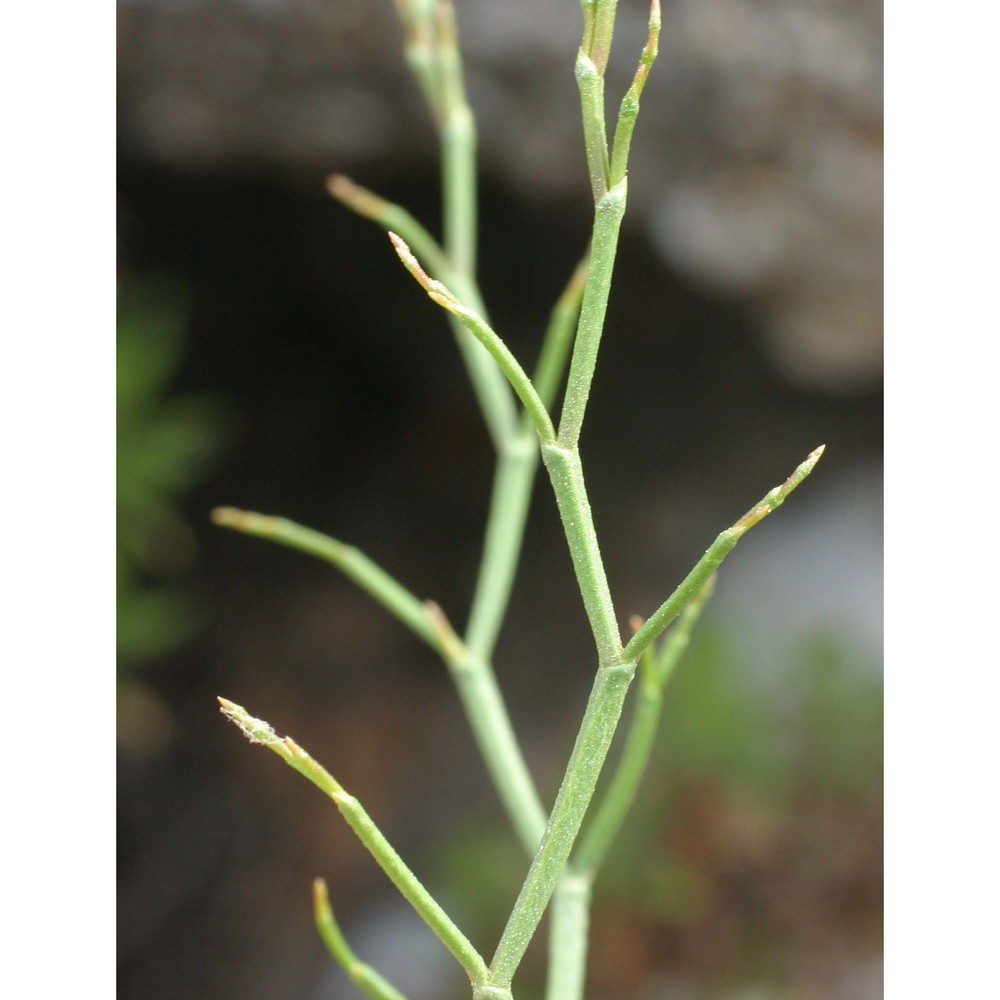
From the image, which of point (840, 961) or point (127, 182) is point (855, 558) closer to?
point (840, 961)

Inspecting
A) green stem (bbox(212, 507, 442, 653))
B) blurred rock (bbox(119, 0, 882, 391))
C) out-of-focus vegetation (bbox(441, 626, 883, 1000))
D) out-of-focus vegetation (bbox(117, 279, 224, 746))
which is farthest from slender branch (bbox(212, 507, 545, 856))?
out-of-focus vegetation (bbox(441, 626, 883, 1000))

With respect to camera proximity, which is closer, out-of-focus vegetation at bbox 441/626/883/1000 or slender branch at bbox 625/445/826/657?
slender branch at bbox 625/445/826/657

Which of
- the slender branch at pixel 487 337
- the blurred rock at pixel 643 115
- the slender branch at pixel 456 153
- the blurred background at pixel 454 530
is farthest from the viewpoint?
the blurred background at pixel 454 530

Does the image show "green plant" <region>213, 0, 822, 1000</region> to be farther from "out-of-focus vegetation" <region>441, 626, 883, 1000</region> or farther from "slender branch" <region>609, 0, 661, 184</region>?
"out-of-focus vegetation" <region>441, 626, 883, 1000</region>

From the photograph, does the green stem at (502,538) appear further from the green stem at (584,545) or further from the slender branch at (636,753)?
the green stem at (584,545)

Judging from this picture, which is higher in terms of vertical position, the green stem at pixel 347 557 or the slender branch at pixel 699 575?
the slender branch at pixel 699 575

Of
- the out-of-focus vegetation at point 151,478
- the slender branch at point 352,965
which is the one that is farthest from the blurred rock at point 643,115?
the slender branch at point 352,965

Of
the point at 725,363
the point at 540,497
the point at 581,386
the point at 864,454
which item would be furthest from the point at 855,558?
the point at 581,386
